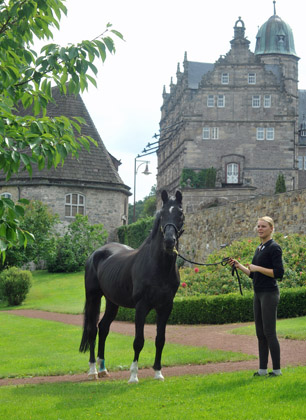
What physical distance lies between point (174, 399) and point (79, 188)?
4236 cm

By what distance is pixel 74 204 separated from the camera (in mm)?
49281

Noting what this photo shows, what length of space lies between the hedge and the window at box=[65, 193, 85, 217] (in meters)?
30.5

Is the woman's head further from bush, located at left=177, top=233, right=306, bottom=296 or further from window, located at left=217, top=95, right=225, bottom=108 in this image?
window, located at left=217, top=95, right=225, bottom=108

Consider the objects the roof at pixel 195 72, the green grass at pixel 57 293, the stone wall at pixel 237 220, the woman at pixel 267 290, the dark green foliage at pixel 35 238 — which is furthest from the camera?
the roof at pixel 195 72

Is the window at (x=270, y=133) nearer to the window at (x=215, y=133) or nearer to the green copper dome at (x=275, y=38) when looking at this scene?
the window at (x=215, y=133)

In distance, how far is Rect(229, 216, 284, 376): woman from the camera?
318 inches

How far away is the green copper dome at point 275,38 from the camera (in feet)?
283

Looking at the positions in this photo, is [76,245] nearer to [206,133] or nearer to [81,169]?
[81,169]

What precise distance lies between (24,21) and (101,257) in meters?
4.95

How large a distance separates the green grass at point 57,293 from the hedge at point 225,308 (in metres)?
7.55

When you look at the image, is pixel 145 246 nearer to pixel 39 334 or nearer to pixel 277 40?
pixel 39 334

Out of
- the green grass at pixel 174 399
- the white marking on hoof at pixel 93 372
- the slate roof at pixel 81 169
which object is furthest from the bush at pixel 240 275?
the slate roof at pixel 81 169

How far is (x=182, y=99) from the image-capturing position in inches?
2842

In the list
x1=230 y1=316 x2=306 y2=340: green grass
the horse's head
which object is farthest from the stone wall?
the horse's head
